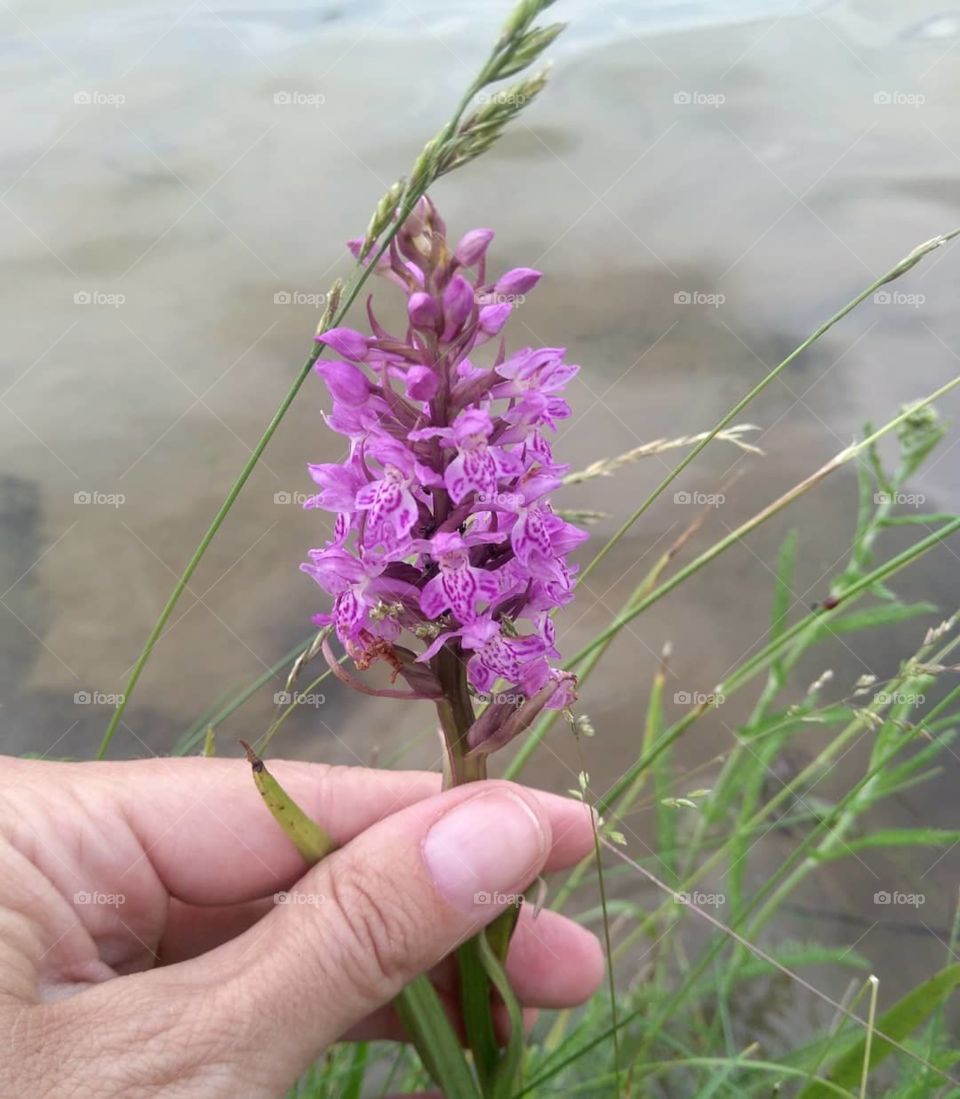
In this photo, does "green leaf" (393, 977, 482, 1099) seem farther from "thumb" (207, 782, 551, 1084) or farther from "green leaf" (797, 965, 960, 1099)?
"green leaf" (797, 965, 960, 1099)

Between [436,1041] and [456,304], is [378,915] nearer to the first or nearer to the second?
[436,1041]

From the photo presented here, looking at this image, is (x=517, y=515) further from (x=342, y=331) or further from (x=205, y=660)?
(x=205, y=660)

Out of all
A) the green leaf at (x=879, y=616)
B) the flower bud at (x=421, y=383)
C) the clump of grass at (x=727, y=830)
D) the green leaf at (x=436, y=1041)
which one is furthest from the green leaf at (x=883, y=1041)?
the flower bud at (x=421, y=383)

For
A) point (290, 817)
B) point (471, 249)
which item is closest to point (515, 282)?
point (471, 249)

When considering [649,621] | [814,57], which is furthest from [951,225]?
[649,621]

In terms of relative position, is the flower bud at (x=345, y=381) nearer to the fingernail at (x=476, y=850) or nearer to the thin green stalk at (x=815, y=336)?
the thin green stalk at (x=815, y=336)

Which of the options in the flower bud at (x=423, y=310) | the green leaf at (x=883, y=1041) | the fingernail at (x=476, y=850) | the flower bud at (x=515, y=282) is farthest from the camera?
the green leaf at (x=883, y=1041)

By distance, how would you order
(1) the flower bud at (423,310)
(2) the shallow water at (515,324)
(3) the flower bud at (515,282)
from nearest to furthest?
(1) the flower bud at (423,310) → (3) the flower bud at (515,282) → (2) the shallow water at (515,324)
